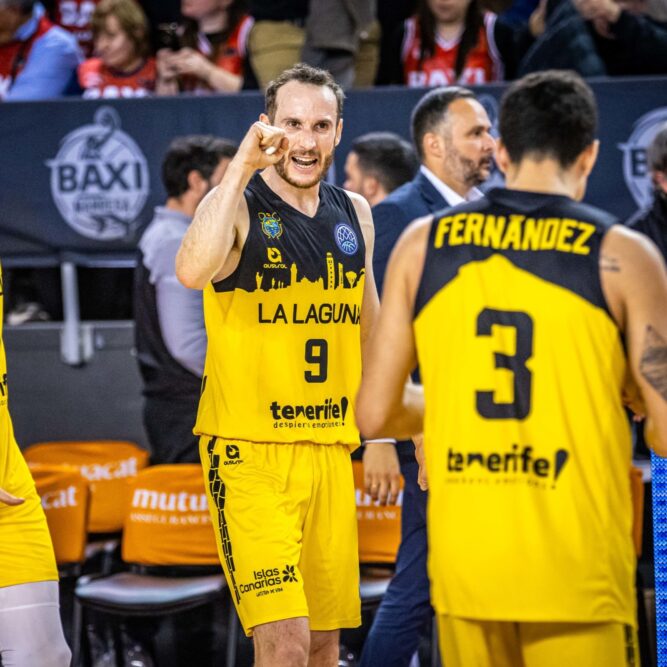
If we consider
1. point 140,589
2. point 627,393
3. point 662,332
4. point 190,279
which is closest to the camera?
point 662,332

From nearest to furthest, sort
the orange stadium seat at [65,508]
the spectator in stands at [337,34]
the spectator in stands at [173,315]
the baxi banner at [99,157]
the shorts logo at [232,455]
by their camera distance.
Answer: the shorts logo at [232,455] < the orange stadium seat at [65,508] < the spectator in stands at [173,315] < the baxi banner at [99,157] < the spectator in stands at [337,34]

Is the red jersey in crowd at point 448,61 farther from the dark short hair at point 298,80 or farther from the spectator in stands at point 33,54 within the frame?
the dark short hair at point 298,80

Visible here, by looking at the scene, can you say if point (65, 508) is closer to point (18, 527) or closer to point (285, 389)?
point (18, 527)

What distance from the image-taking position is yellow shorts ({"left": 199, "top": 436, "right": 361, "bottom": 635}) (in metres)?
4.02

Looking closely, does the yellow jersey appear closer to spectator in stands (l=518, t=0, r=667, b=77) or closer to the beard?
the beard

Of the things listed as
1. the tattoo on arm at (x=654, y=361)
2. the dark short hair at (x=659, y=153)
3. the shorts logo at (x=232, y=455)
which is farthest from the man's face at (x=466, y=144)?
the tattoo on arm at (x=654, y=361)

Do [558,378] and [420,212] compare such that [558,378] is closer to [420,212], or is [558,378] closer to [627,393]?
[627,393]

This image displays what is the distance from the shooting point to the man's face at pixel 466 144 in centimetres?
561

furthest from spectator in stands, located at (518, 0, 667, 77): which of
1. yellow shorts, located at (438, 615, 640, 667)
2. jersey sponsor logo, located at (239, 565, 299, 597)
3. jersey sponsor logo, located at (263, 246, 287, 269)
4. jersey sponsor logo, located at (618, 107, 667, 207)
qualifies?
yellow shorts, located at (438, 615, 640, 667)

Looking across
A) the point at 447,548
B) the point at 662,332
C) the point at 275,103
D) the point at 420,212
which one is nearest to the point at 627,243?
the point at 662,332

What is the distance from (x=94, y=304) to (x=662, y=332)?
5165mm

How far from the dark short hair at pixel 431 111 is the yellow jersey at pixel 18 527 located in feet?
7.72

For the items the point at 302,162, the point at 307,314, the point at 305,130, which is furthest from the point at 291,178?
the point at 307,314

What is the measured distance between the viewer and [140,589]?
5793 millimetres
